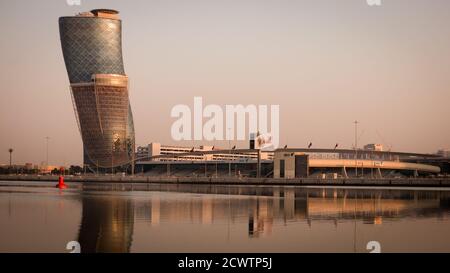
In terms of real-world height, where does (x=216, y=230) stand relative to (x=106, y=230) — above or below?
below

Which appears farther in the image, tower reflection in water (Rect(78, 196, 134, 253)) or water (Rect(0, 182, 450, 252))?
water (Rect(0, 182, 450, 252))

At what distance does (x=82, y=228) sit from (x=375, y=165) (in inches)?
6548

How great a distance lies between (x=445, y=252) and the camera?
90.6 ft

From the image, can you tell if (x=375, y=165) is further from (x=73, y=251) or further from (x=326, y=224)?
(x=73, y=251)

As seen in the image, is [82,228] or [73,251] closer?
[73,251]

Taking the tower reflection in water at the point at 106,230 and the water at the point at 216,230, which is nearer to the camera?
the tower reflection in water at the point at 106,230

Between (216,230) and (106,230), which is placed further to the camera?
(216,230)
